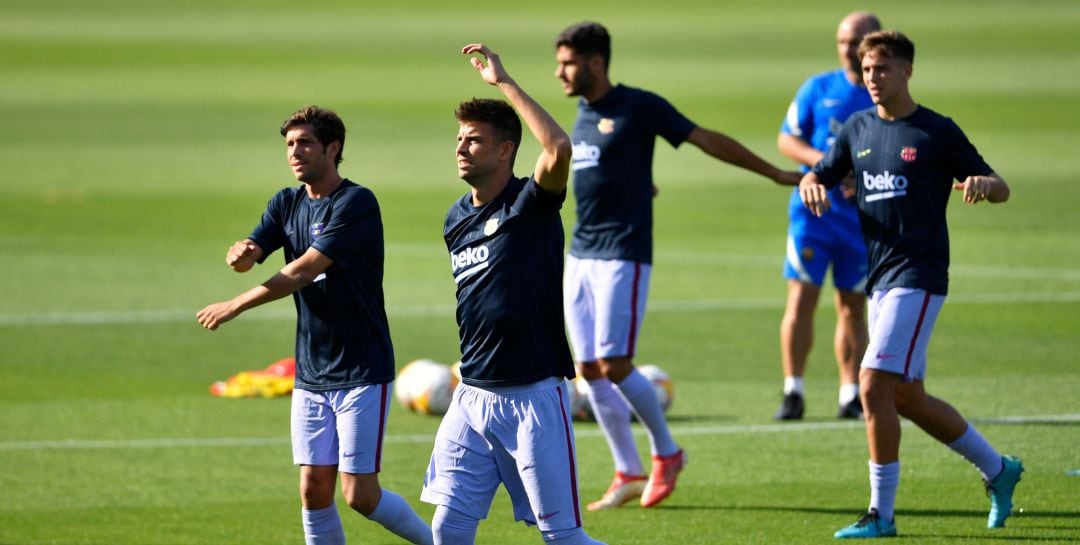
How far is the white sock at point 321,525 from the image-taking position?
7.62 meters

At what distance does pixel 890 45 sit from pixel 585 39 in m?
2.09

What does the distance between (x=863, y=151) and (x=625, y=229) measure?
182 centimetres

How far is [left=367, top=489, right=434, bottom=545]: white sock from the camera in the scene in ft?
25.4

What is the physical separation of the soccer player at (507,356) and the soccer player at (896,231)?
212 cm

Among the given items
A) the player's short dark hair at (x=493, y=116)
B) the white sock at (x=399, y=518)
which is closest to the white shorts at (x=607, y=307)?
the white sock at (x=399, y=518)

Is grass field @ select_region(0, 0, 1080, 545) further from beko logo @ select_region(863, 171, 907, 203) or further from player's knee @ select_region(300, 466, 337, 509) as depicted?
beko logo @ select_region(863, 171, 907, 203)

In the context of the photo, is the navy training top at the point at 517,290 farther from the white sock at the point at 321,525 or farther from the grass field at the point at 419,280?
the grass field at the point at 419,280

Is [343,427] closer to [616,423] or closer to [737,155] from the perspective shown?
[616,423]

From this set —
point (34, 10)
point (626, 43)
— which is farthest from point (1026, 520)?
point (34, 10)

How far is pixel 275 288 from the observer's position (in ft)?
23.6

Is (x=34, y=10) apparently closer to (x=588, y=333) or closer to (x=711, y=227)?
(x=711, y=227)

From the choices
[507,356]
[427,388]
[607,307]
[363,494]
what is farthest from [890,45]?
[427,388]

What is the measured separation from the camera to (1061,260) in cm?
1955

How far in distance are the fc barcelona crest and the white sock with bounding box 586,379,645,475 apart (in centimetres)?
241
